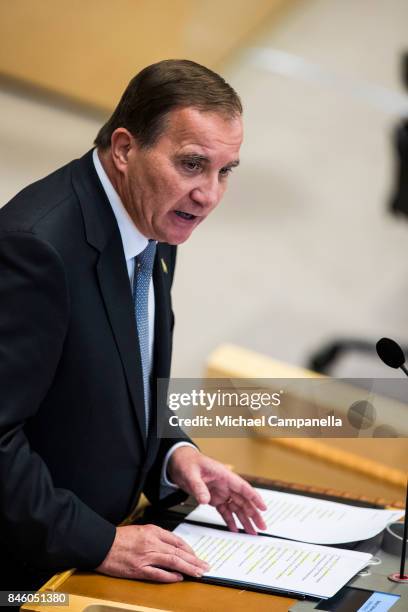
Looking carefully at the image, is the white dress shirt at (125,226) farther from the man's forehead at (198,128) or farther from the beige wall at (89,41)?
the beige wall at (89,41)

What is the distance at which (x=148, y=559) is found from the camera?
6.22 ft

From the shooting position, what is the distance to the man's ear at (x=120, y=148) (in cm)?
194

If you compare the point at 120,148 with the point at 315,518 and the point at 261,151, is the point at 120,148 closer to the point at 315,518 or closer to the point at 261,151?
the point at 315,518

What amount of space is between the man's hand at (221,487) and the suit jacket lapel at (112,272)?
7.4 inches

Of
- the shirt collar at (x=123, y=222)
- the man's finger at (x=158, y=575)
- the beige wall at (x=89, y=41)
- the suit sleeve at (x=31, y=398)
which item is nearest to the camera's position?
the suit sleeve at (x=31, y=398)

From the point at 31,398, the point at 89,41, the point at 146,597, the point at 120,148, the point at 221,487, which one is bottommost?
the point at 146,597

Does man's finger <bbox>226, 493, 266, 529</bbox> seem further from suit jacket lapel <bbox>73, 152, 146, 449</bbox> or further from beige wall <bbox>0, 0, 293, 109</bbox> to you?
beige wall <bbox>0, 0, 293, 109</bbox>

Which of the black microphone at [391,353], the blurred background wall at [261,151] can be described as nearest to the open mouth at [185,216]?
the black microphone at [391,353]

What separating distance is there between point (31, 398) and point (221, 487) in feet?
1.58

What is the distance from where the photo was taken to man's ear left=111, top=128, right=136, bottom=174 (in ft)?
6.37

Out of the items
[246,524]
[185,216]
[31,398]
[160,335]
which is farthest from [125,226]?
[246,524]

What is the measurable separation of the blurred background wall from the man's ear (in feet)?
9.37

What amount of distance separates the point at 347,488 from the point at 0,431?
1471mm

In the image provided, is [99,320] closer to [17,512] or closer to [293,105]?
[17,512]
